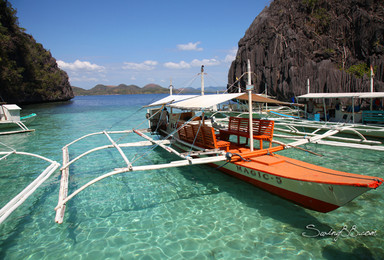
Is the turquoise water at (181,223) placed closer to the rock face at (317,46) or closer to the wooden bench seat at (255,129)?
the wooden bench seat at (255,129)

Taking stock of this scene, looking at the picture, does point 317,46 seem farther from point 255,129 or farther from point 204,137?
point 204,137

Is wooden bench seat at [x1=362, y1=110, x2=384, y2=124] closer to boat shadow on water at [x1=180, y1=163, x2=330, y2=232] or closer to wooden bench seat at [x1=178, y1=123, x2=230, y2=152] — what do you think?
boat shadow on water at [x1=180, y1=163, x2=330, y2=232]

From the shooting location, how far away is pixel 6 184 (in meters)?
8.64

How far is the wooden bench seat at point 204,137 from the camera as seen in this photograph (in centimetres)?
774

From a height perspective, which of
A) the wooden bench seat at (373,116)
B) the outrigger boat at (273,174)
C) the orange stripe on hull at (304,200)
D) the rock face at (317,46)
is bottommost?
the orange stripe on hull at (304,200)

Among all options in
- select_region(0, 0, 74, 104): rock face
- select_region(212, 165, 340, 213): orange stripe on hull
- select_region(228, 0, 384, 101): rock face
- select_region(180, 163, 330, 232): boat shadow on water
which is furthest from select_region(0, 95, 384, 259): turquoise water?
select_region(0, 0, 74, 104): rock face

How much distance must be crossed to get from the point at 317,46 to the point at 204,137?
3747 centimetres

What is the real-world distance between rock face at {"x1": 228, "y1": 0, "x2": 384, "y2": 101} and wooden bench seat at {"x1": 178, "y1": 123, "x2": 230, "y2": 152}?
19.9 m

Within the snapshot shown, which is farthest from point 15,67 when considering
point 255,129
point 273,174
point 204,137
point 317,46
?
point 273,174

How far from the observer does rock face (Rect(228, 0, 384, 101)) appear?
30.4 metres

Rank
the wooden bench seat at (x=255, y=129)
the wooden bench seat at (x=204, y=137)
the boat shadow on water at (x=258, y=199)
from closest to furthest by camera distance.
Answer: the boat shadow on water at (x=258, y=199)
the wooden bench seat at (x=204, y=137)
the wooden bench seat at (x=255, y=129)

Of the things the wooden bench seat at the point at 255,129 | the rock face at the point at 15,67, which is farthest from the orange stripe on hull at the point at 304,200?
the rock face at the point at 15,67

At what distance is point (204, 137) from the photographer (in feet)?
27.5

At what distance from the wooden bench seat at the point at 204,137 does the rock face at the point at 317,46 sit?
19.9 meters
